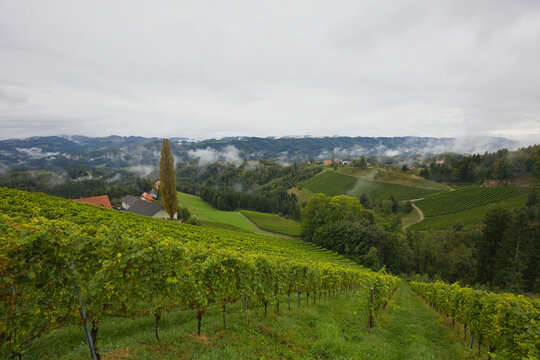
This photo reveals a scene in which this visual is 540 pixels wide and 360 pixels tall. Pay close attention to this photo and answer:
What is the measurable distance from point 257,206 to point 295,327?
9125 centimetres

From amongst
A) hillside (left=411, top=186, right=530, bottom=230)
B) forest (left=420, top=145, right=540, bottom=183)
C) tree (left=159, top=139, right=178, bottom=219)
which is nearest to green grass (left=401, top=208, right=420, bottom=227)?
hillside (left=411, top=186, right=530, bottom=230)

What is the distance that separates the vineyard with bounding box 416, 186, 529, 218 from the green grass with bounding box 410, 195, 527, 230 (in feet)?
7.65

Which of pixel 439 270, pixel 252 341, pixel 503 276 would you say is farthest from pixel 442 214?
pixel 252 341

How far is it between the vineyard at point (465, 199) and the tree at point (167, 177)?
265 feet

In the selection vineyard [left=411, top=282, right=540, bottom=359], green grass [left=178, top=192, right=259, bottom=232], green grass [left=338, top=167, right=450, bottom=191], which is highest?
vineyard [left=411, top=282, right=540, bottom=359]

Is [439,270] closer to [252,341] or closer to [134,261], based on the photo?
[252,341]

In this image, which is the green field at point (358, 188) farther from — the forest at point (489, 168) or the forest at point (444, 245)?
the forest at point (444, 245)

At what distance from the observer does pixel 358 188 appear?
109 meters

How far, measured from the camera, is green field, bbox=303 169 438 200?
9469 cm

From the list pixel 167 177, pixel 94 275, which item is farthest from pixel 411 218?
pixel 94 275

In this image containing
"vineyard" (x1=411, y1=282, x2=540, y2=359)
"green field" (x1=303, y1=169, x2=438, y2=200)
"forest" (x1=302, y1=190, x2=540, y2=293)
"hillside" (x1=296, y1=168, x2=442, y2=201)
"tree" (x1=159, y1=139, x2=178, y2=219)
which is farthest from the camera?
"hillside" (x1=296, y1=168, x2=442, y2=201)

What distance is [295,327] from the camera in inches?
341

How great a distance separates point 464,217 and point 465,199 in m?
15.4

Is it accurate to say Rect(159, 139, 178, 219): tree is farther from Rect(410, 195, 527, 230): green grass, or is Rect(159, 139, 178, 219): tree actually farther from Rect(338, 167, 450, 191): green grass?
Rect(338, 167, 450, 191): green grass
